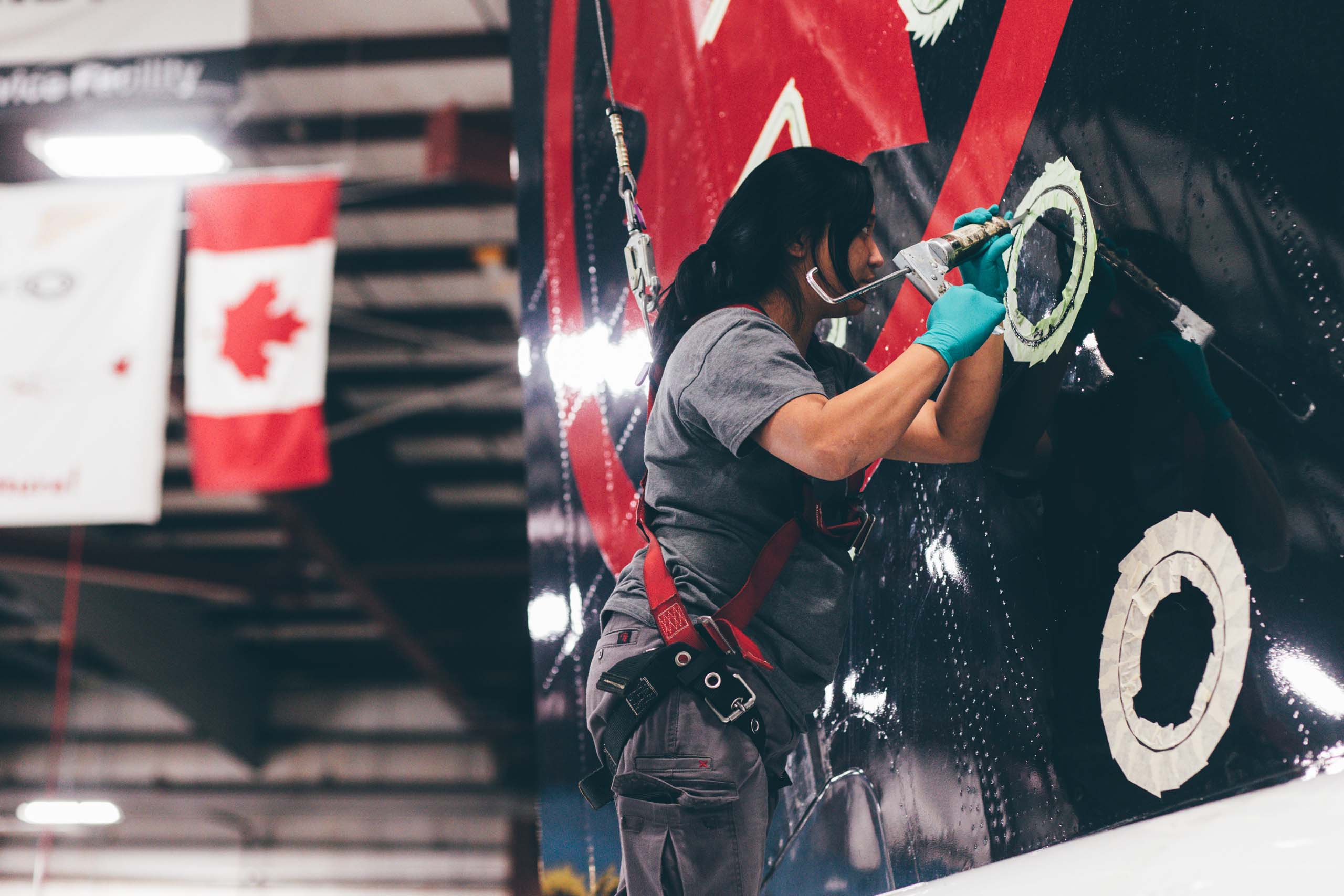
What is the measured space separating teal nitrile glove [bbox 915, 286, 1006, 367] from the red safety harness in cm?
31

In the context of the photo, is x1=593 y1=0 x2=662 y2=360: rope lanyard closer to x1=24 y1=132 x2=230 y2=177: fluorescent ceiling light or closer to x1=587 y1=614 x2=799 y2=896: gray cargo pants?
x1=587 y1=614 x2=799 y2=896: gray cargo pants

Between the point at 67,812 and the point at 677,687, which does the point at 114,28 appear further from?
the point at 67,812

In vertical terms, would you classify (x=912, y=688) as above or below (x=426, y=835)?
below

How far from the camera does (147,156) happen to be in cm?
703

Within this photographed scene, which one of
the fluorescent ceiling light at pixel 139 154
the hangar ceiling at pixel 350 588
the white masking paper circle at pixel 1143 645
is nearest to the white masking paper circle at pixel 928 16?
the white masking paper circle at pixel 1143 645

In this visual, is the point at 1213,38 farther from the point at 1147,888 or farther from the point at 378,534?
the point at 378,534

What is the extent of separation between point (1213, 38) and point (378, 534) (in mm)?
14577

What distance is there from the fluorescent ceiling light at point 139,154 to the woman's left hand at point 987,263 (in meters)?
6.03

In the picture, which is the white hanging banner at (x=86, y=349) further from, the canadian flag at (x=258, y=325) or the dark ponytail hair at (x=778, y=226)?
the dark ponytail hair at (x=778, y=226)

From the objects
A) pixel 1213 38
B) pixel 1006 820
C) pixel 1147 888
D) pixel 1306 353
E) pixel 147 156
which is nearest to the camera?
pixel 1147 888

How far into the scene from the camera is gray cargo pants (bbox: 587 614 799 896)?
1.75 meters

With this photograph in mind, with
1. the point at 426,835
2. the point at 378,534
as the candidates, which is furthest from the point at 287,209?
the point at 426,835

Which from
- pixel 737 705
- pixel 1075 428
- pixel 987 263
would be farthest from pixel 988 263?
pixel 737 705

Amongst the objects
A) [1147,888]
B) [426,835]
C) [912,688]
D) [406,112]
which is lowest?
[1147,888]
